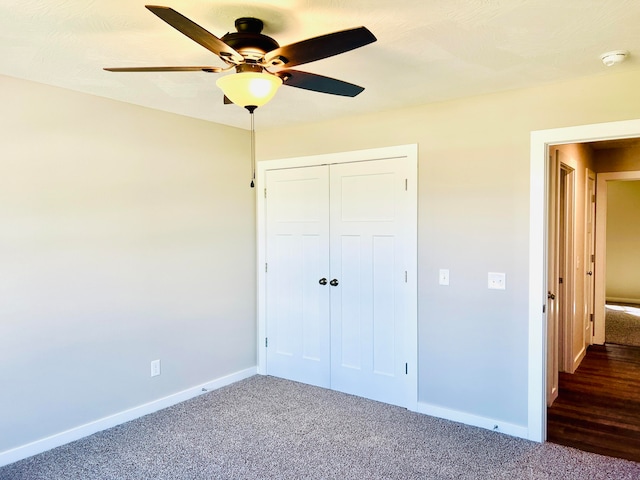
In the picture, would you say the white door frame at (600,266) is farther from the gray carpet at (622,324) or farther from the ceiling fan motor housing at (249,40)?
the ceiling fan motor housing at (249,40)

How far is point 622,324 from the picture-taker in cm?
643

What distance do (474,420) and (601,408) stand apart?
1.20 m

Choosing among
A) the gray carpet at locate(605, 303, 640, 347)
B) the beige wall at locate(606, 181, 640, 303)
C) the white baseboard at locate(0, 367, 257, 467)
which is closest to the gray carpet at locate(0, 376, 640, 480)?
the white baseboard at locate(0, 367, 257, 467)

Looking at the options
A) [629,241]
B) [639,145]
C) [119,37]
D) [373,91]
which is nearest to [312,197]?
[373,91]

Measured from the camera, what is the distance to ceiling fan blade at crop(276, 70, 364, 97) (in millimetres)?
1963

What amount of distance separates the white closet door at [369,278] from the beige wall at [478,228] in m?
0.19

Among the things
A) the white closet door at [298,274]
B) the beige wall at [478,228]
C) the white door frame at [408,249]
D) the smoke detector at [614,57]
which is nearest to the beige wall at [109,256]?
the white door frame at [408,249]

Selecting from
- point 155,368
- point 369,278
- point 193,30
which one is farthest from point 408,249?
point 193,30

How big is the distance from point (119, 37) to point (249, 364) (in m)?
3.10

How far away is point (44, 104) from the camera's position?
9.23 feet

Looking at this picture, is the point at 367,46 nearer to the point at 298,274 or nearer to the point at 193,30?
the point at 193,30

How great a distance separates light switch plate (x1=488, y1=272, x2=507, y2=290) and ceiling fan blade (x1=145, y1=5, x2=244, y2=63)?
7.32 feet

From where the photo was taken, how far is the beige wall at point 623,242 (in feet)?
26.3

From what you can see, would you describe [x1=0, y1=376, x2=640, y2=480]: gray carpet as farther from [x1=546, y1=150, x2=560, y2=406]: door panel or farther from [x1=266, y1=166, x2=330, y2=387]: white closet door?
[x1=546, y1=150, x2=560, y2=406]: door panel
